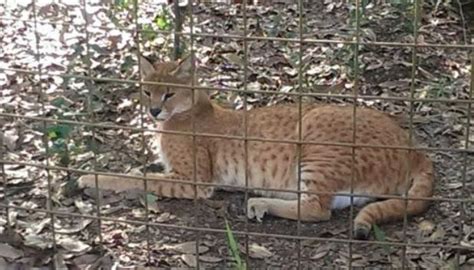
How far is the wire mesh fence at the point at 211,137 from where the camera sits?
11.2 feet

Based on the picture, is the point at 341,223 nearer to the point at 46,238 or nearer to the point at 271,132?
the point at 271,132

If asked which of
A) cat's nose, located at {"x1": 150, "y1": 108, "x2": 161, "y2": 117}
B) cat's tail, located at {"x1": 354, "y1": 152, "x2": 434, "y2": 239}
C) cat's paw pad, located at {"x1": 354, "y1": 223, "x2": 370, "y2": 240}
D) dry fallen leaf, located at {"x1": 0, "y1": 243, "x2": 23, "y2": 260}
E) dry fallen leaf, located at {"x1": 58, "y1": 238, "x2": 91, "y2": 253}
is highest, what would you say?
cat's nose, located at {"x1": 150, "y1": 108, "x2": 161, "y2": 117}

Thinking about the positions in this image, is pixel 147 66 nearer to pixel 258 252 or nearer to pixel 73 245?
pixel 73 245

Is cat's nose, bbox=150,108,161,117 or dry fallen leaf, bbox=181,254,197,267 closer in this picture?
dry fallen leaf, bbox=181,254,197,267

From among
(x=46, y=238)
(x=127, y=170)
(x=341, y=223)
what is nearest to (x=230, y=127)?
(x=127, y=170)

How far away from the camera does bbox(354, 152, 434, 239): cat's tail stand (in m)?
3.74

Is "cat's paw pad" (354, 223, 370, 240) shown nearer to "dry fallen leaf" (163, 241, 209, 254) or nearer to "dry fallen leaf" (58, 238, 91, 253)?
"dry fallen leaf" (163, 241, 209, 254)

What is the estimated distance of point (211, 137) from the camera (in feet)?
12.5

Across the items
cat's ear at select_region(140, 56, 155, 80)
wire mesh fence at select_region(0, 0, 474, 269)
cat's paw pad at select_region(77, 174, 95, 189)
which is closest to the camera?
wire mesh fence at select_region(0, 0, 474, 269)

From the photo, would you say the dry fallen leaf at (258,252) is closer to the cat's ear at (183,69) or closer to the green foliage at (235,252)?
the green foliage at (235,252)

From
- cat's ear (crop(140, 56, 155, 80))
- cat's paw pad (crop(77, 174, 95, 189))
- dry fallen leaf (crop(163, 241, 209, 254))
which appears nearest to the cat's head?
cat's ear (crop(140, 56, 155, 80))

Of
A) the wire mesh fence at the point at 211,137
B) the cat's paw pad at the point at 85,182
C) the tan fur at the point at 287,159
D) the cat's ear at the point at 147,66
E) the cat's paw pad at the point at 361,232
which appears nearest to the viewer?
the wire mesh fence at the point at 211,137

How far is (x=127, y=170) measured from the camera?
176 inches

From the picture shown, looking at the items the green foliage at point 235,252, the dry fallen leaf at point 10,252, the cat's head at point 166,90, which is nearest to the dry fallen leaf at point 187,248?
the green foliage at point 235,252
